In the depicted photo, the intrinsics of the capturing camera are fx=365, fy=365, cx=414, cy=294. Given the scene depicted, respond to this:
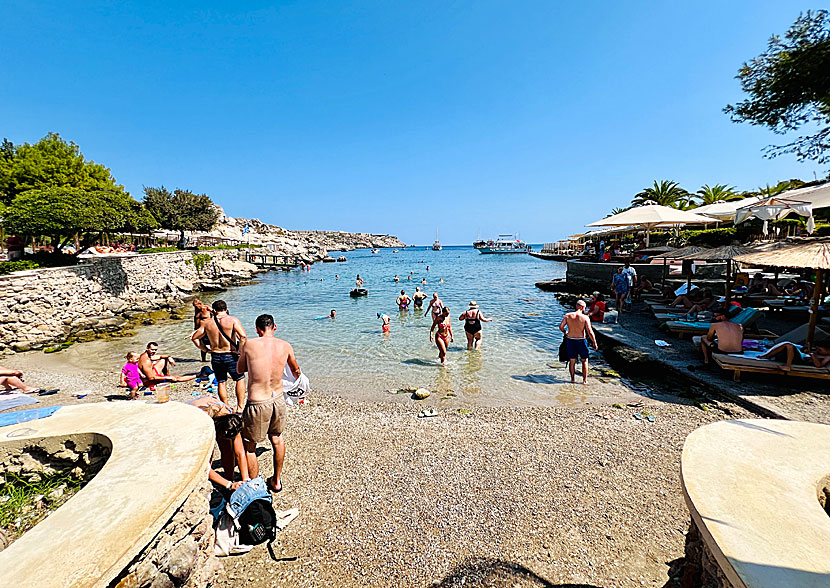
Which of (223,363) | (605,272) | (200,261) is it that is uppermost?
(200,261)

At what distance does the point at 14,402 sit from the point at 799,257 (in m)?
13.4

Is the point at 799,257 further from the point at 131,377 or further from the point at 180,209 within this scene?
the point at 180,209

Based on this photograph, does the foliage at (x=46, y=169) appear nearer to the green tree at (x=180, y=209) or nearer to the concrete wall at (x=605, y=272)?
the green tree at (x=180, y=209)

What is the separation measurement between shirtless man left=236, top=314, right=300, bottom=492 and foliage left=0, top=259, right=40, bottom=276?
16077 mm

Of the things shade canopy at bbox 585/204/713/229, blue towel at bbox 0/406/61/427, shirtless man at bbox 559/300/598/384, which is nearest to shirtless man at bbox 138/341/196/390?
blue towel at bbox 0/406/61/427

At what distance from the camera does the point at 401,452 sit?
17.1 ft

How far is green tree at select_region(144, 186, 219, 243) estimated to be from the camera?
3475cm

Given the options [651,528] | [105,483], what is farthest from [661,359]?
[105,483]

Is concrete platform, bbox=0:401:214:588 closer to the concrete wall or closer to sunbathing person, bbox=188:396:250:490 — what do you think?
sunbathing person, bbox=188:396:250:490

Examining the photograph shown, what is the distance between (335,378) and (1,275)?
44.5 ft

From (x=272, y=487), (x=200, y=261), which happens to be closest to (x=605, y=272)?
(x=272, y=487)

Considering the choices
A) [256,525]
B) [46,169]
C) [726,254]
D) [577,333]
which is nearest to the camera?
[256,525]

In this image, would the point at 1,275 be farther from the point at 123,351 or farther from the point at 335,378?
the point at 335,378

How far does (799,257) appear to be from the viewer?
6.37m
